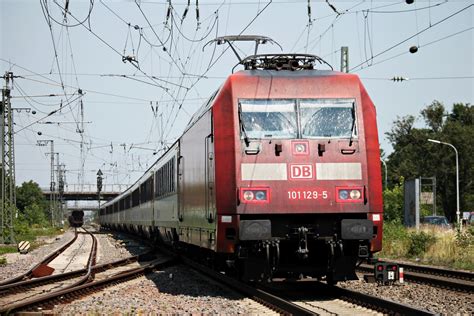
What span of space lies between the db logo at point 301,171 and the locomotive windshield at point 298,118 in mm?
557

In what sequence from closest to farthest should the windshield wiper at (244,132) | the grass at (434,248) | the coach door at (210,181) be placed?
the windshield wiper at (244,132) < the coach door at (210,181) < the grass at (434,248)

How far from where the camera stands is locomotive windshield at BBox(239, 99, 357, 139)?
42.4ft

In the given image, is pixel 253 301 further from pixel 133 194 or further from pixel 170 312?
pixel 133 194

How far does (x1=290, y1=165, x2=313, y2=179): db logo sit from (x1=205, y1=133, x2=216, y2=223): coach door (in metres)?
1.40

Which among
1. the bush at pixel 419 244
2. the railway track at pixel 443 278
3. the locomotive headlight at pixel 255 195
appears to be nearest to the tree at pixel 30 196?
the bush at pixel 419 244

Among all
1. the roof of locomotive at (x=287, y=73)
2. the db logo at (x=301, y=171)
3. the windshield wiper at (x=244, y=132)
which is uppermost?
the roof of locomotive at (x=287, y=73)

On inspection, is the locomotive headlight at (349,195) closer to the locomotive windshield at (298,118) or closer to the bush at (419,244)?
the locomotive windshield at (298,118)

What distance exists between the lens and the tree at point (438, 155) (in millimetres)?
74625

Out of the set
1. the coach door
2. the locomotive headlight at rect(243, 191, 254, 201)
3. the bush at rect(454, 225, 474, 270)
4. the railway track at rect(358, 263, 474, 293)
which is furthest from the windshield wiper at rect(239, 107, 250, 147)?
the bush at rect(454, 225, 474, 270)

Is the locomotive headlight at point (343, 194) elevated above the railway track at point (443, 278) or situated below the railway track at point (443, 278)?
above

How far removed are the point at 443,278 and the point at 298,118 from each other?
577 centimetres

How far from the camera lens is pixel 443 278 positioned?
54.2ft

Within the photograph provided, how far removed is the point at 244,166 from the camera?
1259cm

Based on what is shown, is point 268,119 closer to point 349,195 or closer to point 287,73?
point 287,73
